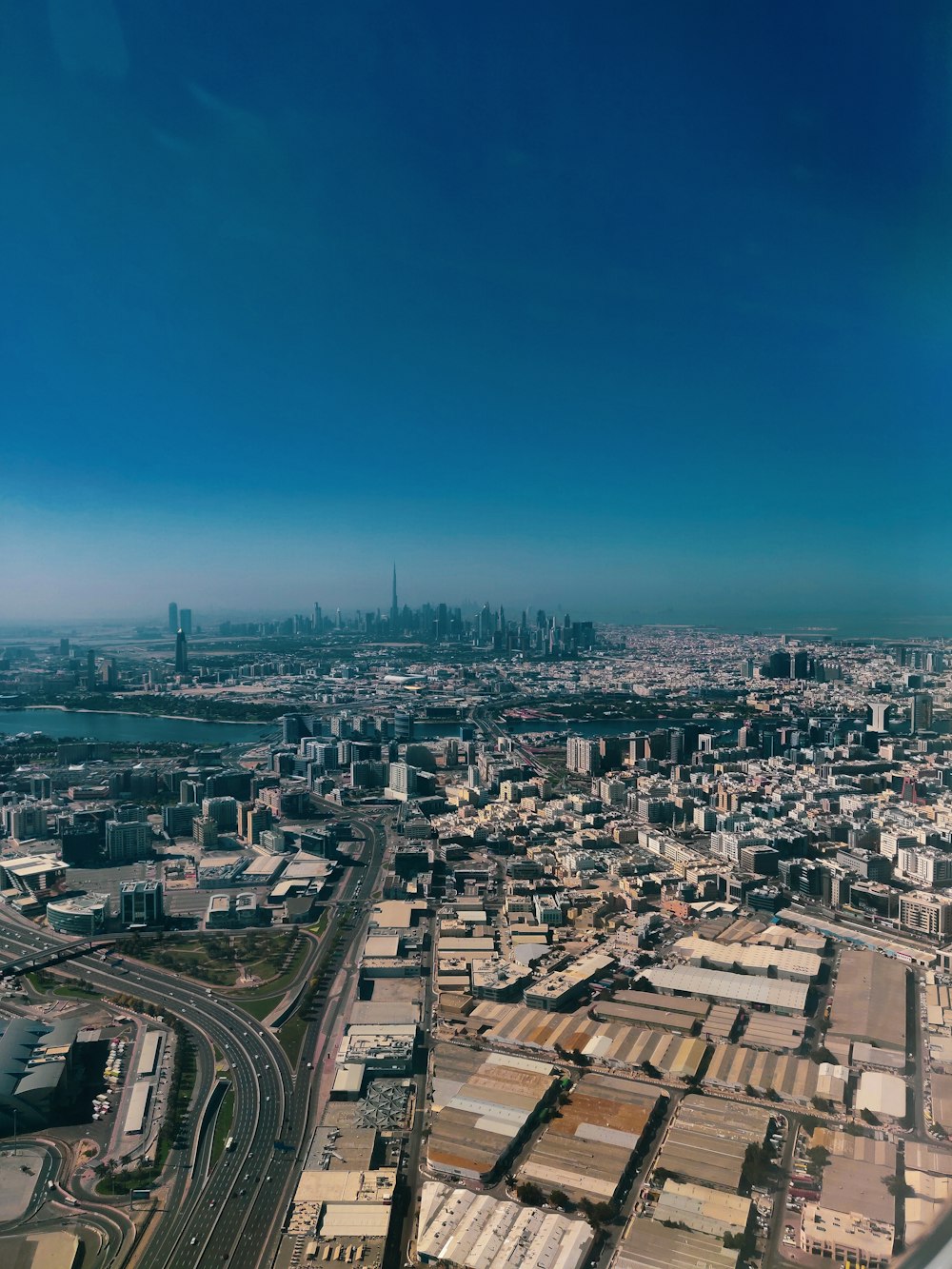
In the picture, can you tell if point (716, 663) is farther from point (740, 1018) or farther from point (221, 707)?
point (740, 1018)

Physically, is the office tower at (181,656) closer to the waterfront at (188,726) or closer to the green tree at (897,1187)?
the waterfront at (188,726)

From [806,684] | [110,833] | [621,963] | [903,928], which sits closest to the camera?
[621,963]

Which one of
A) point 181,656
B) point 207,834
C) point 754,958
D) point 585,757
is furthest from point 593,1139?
point 181,656

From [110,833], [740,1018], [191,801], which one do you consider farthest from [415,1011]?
[191,801]

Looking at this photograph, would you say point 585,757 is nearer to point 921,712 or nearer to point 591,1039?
point 921,712

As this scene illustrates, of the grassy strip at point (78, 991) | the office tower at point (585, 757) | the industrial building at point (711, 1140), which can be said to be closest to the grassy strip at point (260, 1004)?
the grassy strip at point (78, 991)

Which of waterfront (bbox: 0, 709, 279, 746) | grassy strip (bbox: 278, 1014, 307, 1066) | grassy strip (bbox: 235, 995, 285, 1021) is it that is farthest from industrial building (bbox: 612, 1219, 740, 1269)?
waterfront (bbox: 0, 709, 279, 746)

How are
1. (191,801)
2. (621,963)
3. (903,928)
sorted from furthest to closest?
(191,801) → (903,928) → (621,963)
